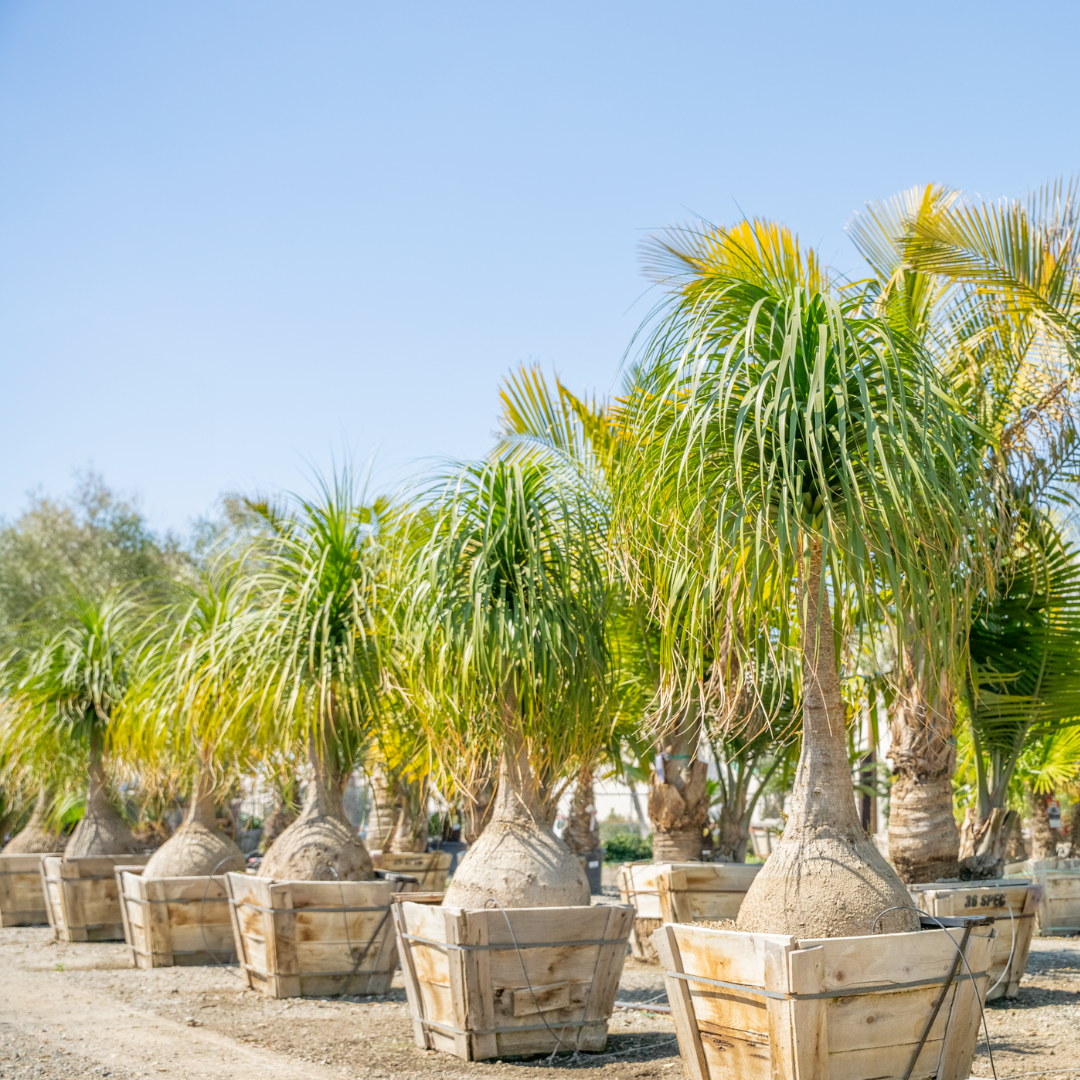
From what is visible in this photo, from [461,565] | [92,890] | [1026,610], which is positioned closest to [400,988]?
[461,565]

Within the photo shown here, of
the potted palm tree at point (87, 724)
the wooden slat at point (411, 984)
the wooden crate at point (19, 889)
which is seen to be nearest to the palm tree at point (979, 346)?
the wooden slat at point (411, 984)

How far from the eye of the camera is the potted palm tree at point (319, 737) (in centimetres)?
734

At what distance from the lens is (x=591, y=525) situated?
657 cm

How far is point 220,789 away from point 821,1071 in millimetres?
7228

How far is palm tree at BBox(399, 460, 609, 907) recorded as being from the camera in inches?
233

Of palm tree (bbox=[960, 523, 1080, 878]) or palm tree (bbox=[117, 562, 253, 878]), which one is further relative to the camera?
palm tree (bbox=[117, 562, 253, 878])

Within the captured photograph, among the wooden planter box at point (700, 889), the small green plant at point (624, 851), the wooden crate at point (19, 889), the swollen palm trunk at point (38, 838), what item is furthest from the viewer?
the small green plant at point (624, 851)

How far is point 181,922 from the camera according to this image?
29.6ft

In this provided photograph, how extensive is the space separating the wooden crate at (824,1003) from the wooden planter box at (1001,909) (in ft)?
8.16

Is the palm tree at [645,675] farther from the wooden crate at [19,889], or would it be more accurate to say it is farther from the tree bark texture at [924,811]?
the wooden crate at [19,889]

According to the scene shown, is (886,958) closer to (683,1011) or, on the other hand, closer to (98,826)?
(683,1011)

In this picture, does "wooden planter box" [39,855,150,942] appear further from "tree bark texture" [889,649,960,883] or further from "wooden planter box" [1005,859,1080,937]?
"wooden planter box" [1005,859,1080,937]

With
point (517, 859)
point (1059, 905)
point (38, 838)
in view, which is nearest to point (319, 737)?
point (517, 859)

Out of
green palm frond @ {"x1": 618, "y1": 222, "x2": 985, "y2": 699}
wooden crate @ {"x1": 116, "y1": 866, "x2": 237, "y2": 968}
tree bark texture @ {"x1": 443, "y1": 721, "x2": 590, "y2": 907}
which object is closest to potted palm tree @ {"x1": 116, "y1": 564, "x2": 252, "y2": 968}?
wooden crate @ {"x1": 116, "y1": 866, "x2": 237, "y2": 968}
